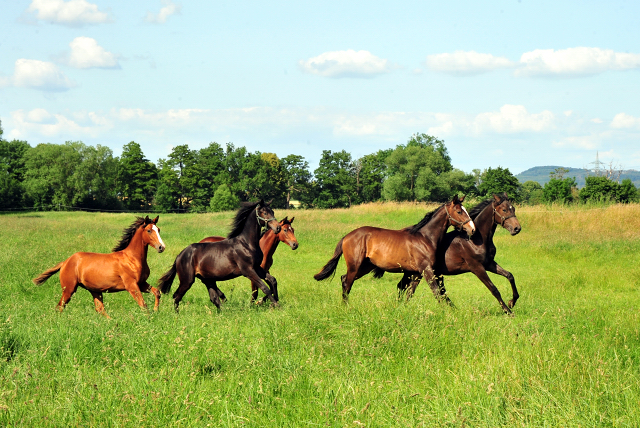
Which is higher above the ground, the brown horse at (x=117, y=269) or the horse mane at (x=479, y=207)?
the horse mane at (x=479, y=207)

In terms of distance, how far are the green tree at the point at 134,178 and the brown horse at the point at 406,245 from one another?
64107mm

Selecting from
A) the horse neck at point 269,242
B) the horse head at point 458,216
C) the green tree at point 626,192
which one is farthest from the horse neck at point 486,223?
the green tree at point 626,192

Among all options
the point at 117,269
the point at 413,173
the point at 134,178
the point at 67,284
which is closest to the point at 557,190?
the point at 413,173

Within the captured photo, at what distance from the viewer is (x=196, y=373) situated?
196 inches

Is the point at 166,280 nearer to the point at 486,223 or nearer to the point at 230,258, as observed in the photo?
the point at 230,258

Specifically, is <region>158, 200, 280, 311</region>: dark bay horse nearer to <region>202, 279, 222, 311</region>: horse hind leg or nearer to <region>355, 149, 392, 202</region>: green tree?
<region>202, 279, 222, 311</region>: horse hind leg

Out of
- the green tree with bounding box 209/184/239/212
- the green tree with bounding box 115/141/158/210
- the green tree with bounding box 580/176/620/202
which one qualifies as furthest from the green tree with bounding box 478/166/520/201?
the green tree with bounding box 115/141/158/210

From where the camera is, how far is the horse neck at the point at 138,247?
8828 millimetres

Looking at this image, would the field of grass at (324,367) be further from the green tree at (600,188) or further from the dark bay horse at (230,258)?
the green tree at (600,188)

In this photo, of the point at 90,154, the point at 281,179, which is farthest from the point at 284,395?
the point at 281,179

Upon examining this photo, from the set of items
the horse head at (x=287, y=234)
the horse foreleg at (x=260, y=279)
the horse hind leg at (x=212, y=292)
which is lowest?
the horse hind leg at (x=212, y=292)

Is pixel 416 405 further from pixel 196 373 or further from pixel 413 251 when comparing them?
pixel 413 251

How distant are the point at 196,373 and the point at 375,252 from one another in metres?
5.33

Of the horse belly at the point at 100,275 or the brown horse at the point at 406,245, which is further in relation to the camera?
the brown horse at the point at 406,245
